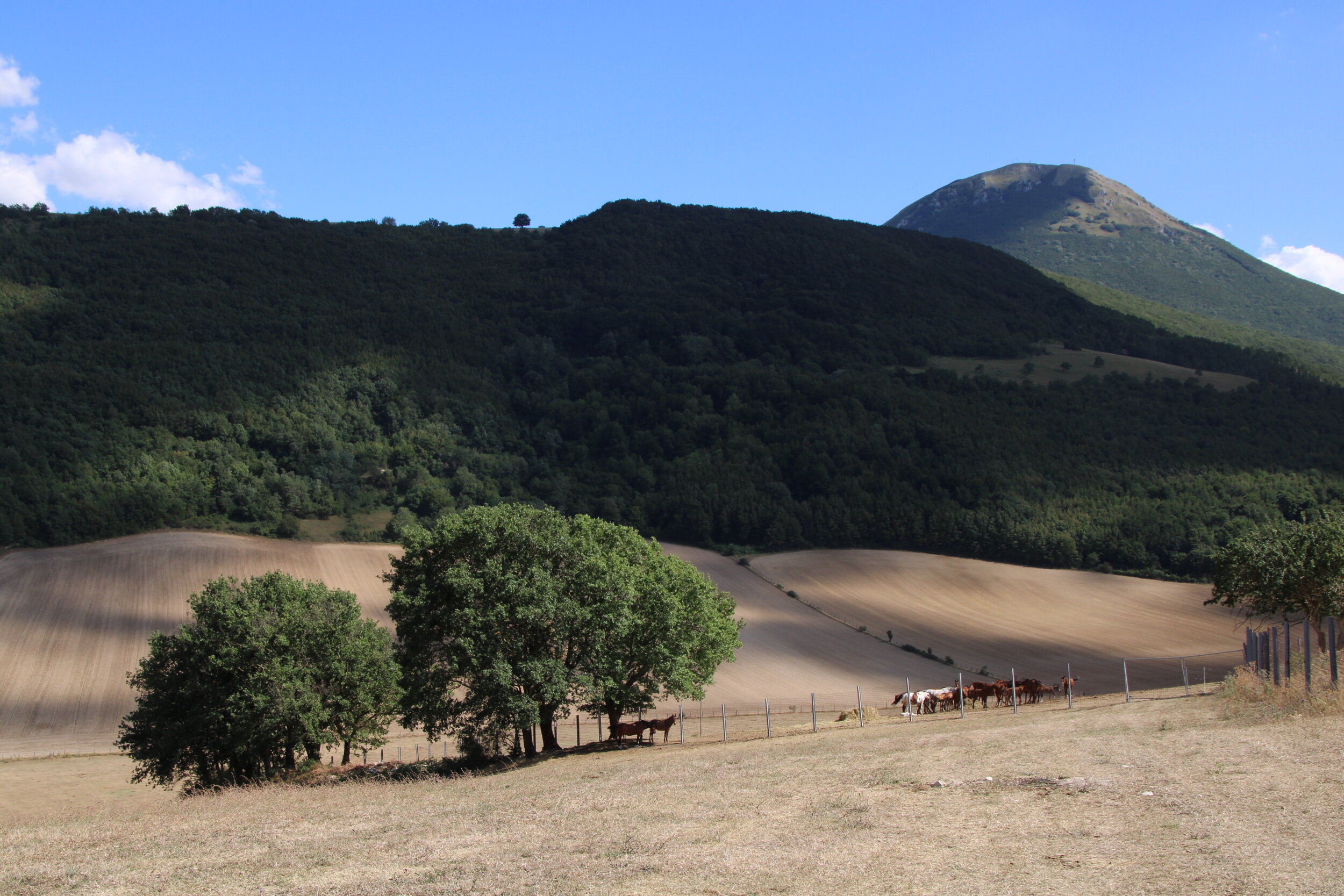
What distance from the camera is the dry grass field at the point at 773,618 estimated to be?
5991 centimetres

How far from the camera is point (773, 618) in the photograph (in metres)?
83.9

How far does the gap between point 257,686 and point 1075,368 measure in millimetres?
151458

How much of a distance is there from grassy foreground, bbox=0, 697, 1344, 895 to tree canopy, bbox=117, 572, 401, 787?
289 inches

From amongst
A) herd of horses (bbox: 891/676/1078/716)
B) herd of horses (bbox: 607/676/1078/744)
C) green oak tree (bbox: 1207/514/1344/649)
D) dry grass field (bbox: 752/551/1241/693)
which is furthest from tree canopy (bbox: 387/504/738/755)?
dry grass field (bbox: 752/551/1241/693)

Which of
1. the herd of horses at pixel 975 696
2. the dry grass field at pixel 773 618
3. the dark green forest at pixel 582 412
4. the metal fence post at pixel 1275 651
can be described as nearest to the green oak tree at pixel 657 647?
the herd of horses at pixel 975 696

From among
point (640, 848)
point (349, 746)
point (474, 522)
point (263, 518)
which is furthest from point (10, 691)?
point (640, 848)

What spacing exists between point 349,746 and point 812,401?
118 metres

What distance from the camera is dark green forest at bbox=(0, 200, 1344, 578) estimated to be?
349 feet

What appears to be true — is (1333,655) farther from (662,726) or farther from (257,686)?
(257,686)

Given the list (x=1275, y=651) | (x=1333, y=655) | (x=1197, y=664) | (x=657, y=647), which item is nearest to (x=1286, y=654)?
(x=1275, y=651)

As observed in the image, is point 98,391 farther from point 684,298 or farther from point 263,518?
point 684,298

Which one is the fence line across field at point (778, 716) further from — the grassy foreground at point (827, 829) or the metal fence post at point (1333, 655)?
the grassy foreground at point (827, 829)

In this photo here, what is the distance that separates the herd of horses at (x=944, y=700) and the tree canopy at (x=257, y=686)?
894cm

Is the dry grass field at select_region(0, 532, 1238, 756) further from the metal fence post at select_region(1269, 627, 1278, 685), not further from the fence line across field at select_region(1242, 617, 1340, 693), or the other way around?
the metal fence post at select_region(1269, 627, 1278, 685)
